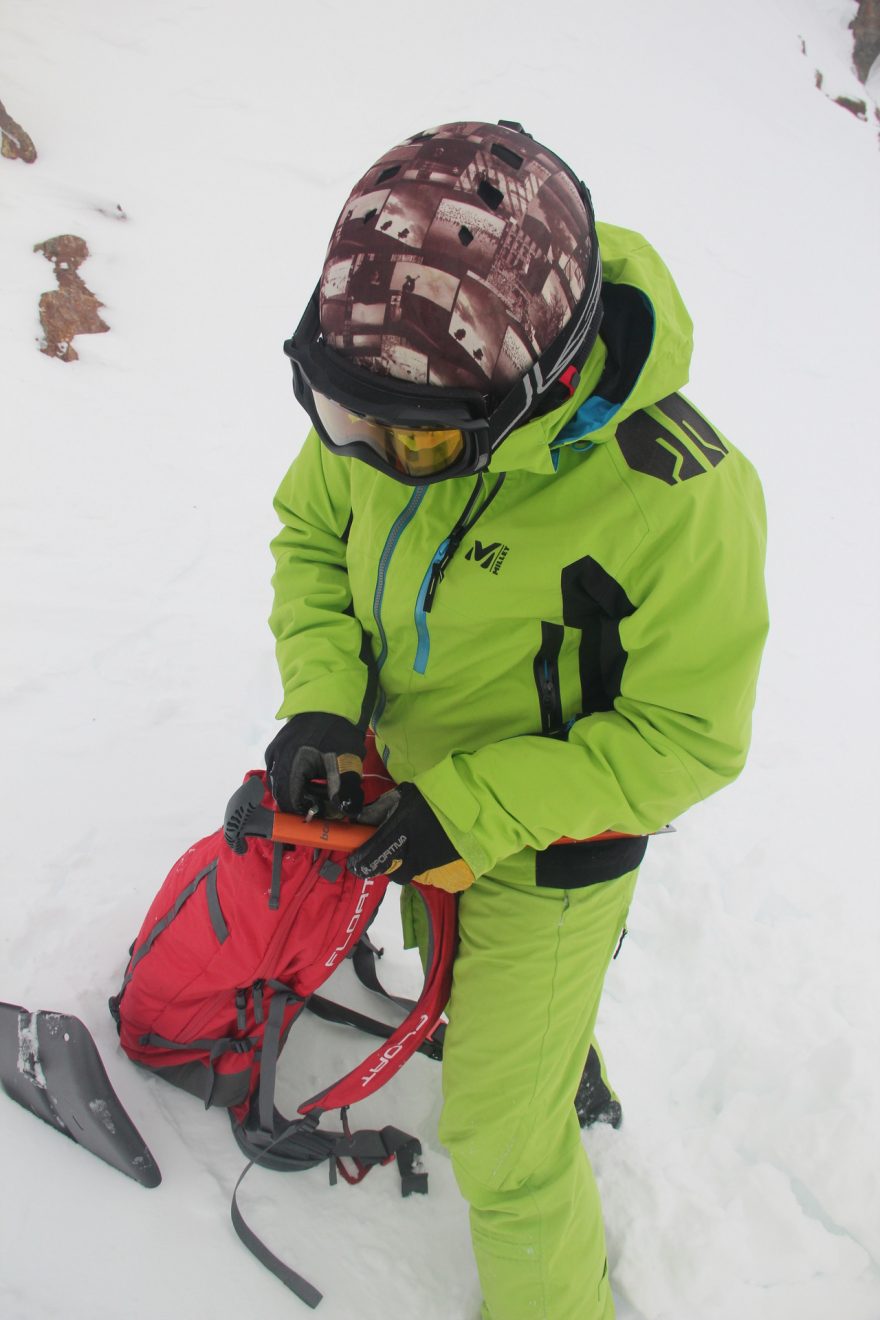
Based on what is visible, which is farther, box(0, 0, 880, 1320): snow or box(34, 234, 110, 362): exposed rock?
box(34, 234, 110, 362): exposed rock

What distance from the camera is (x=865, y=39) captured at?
1298 cm

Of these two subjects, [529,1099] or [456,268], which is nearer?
[456,268]

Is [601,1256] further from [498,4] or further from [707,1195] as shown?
[498,4]

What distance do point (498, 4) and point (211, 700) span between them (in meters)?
11.0

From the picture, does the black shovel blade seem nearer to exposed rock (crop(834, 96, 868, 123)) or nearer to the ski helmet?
the ski helmet

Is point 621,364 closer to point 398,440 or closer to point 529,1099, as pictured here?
point 398,440

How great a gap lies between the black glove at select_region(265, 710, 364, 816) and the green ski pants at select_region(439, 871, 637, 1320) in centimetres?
36

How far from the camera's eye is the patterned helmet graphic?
40.4 inches

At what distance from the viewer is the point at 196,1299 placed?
1.33 meters

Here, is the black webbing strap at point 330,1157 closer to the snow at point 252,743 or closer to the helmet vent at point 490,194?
the snow at point 252,743

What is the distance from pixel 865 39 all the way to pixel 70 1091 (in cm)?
1734

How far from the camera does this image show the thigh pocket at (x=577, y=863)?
1.50 meters

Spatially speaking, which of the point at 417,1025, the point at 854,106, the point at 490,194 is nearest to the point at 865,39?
the point at 854,106

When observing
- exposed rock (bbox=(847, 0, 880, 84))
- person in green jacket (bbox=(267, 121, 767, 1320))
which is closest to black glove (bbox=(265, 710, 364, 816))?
person in green jacket (bbox=(267, 121, 767, 1320))
